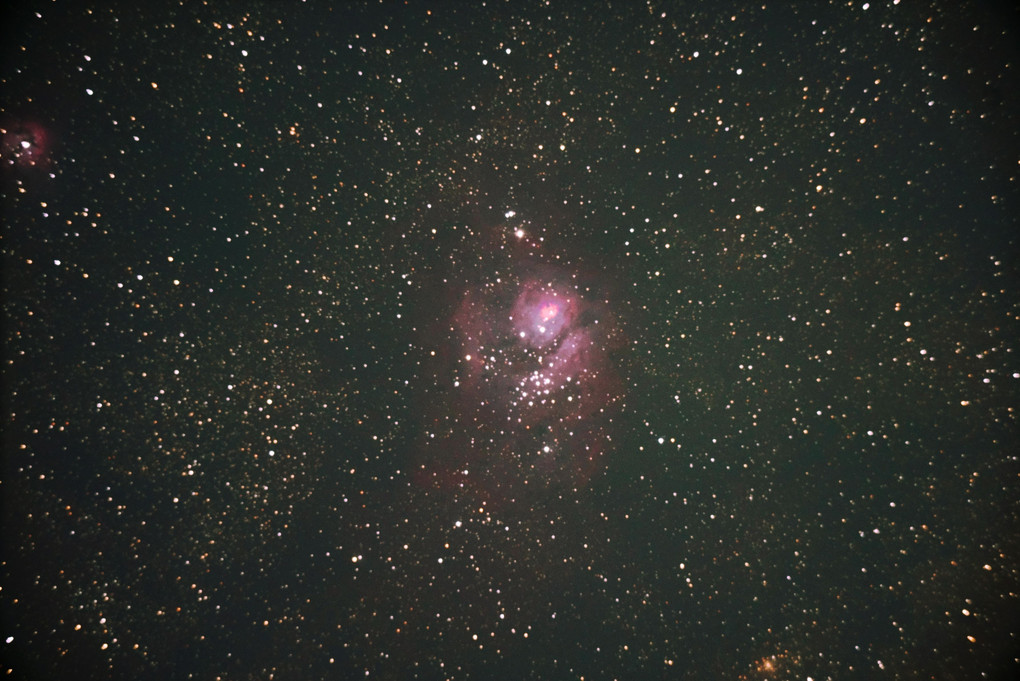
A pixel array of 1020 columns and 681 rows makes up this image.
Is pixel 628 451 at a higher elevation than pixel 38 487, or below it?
below

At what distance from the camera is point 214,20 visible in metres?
0.32

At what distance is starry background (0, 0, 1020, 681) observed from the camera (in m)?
0.32

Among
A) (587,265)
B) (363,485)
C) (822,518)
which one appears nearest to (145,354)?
(363,485)

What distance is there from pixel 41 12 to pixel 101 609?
513 mm

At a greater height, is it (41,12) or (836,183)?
(41,12)

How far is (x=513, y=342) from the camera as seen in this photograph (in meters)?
0.36

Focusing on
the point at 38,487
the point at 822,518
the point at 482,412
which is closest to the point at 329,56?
the point at 482,412

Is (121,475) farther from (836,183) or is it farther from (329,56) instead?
(836,183)

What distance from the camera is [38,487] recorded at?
1.06 ft

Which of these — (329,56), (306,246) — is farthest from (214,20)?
(306,246)

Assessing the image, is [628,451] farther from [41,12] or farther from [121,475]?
[41,12]

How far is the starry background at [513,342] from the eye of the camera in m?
0.32

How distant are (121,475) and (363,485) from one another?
0.21 metres

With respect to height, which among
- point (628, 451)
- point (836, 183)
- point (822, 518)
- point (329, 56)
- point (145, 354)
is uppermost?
point (329, 56)
